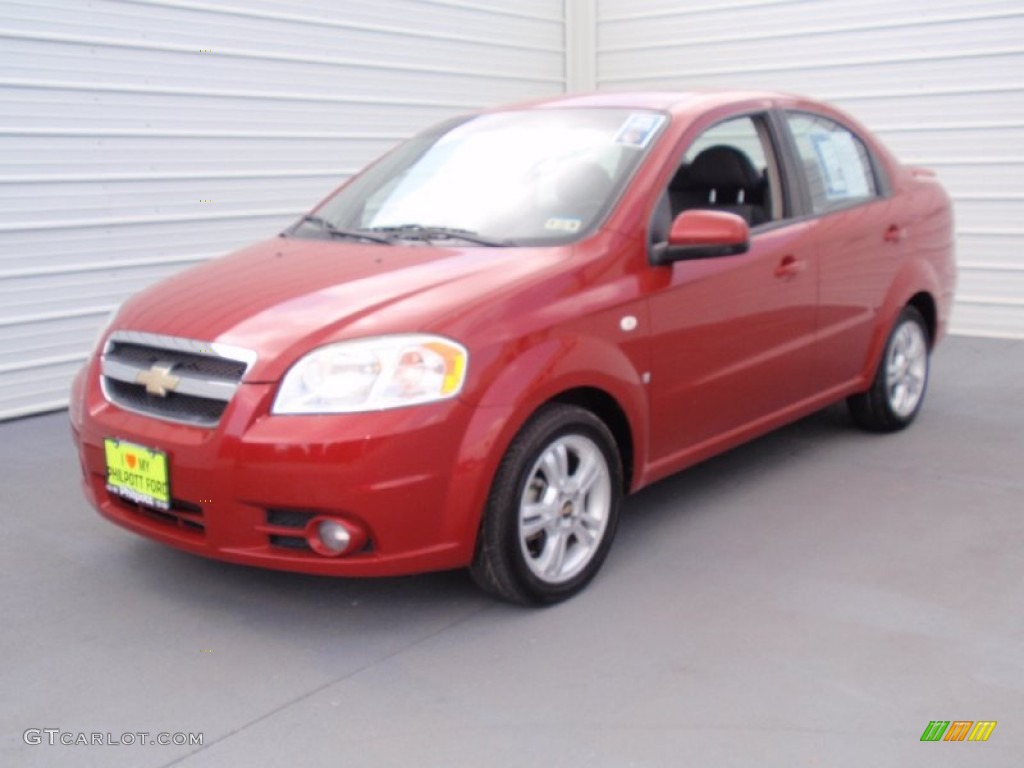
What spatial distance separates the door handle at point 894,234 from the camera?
5.22 meters

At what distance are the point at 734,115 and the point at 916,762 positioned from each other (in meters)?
2.70

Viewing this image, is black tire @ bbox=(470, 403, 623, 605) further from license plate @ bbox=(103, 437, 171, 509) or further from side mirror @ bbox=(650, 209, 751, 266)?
license plate @ bbox=(103, 437, 171, 509)

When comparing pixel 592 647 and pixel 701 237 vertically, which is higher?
pixel 701 237

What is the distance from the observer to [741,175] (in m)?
4.73

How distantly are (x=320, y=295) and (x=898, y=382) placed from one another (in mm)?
3148

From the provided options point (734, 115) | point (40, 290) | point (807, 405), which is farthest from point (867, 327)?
point (40, 290)

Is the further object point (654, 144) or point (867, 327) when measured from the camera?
point (867, 327)

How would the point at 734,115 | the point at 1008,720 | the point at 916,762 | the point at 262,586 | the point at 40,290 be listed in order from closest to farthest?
the point at 916,762, the point at 1008,720, the point at 262,586, the point at 734,115, the point at 40,290

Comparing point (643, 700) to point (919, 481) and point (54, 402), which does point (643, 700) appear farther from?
point (54, 402)

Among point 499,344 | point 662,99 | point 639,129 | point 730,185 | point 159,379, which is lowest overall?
point 159,379

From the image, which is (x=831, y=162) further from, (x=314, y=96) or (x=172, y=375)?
(x=314, y=96)

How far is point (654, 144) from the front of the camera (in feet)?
13.6

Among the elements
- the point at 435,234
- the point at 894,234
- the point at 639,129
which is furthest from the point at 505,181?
the point at 894,234

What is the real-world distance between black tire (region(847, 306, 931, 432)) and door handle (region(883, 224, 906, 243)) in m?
0.36
